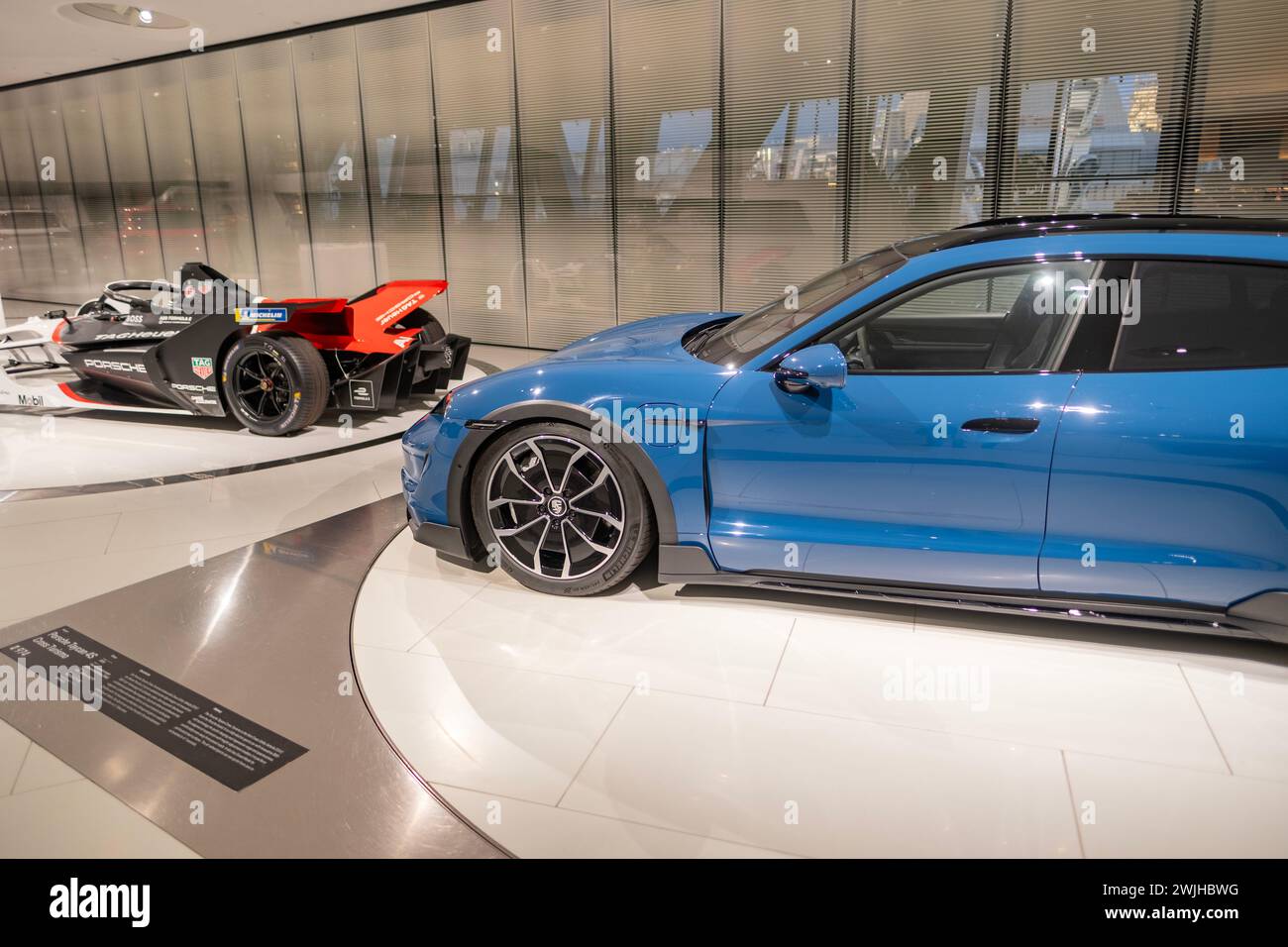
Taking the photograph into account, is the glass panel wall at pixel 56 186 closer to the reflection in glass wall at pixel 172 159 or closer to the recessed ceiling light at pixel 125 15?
the reflection in glass wall at pixel 172 159

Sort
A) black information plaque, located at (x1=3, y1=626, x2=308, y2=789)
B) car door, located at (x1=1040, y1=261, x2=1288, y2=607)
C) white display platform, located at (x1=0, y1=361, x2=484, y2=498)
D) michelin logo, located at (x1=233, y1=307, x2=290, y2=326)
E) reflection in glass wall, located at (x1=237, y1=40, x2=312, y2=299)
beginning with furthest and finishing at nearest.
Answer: reflection in glass wall, located at (x1=237, y1=40, x2=312, y2=299)
michelin logo, located at (x1=233, y1=307, x2=290, y2=326)
white display platform, located at (x1=0, y1=361, x2=484, y2=498)
car door, located at (x1=1040, y1=261, x2=1288, y2=607)
black information plaque, located at (x1=3, y1=626, x2=308, y2=789)

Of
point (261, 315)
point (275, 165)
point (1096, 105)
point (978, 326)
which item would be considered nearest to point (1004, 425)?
point (978, 326)

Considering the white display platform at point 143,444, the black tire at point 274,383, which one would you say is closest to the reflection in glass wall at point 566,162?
the white display platform at point 143,444

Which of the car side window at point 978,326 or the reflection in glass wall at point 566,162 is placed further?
the reflection in glass wall at point 566,162

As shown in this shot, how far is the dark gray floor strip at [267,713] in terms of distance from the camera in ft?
6.50

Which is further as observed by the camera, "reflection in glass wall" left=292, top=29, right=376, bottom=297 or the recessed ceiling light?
"reflection in glass wall" left=292, top=29, right=376, bottom=297

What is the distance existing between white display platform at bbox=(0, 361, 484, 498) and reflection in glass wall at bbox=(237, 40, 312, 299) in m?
5.21

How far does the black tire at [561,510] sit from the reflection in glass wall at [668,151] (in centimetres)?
495

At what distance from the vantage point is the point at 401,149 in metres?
9.34

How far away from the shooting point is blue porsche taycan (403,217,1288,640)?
2.41m

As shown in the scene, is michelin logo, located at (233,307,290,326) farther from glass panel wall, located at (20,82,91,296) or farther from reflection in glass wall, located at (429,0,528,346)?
glass panel wall, located at (20,82,91,296)

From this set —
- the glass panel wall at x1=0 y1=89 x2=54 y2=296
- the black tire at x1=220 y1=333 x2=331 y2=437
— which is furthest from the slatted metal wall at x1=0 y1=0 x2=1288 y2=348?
the glass panel wall at x1=0 y1=89 x2=54 y2=296

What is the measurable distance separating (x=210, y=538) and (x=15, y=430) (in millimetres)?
3114

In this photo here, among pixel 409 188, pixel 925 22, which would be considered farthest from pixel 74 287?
pixel 925 22
